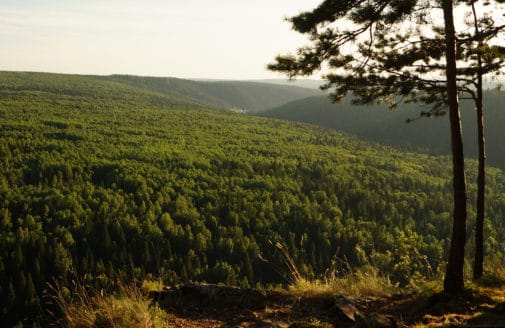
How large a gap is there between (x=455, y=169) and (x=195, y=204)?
9816cm

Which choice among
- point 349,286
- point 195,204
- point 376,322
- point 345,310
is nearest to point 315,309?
point 345,310

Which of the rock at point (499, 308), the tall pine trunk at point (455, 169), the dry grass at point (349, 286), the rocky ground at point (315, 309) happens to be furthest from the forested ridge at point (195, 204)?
the rock at point (499, 308)

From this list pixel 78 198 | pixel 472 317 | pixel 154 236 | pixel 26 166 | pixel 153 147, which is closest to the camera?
→ pixel 472 317

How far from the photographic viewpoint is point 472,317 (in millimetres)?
8289

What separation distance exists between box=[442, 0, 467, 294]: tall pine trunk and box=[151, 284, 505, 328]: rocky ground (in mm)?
691

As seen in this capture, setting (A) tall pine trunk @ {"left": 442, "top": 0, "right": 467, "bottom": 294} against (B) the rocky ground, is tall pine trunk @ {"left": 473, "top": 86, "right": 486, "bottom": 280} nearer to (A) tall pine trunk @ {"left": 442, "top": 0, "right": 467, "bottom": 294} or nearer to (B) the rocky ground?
(A) tall pine trunk @ {"left": 442, "top": 0, "right": 467, "bottom": 294}

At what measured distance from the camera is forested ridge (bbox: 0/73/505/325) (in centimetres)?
7512

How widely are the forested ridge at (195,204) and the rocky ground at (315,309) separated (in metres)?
35.6

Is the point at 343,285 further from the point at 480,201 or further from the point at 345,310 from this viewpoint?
the point at 480,201

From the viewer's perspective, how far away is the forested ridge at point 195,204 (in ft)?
246

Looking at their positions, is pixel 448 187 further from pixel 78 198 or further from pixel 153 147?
pixel 78 198

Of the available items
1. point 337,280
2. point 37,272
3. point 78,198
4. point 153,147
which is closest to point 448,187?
point 153,147

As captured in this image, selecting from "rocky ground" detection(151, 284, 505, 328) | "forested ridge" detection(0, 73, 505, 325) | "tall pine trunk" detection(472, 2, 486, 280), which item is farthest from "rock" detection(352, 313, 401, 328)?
"forested ridge" detection(0, 73, 505, 325)

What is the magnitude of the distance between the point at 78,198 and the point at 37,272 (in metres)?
31.7
